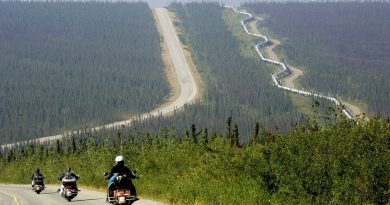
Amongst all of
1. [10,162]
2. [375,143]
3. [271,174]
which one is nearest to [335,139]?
[375,143]

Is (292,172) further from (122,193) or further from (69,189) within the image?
(69,189)

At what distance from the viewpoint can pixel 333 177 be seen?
2909cm

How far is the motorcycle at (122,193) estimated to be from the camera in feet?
94.7

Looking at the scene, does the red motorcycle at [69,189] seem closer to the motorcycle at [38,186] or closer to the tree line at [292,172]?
the tree line at [292,172]

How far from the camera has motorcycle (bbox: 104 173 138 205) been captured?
28.9 metres

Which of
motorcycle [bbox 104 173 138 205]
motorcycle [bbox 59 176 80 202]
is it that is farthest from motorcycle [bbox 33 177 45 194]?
motorcycle [bbox 104 173 138 205]

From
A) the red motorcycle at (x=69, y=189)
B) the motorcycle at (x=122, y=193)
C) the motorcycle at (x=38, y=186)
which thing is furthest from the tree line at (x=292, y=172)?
the motorcycle at (x=38, y=186)

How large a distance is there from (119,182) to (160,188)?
27.0ft

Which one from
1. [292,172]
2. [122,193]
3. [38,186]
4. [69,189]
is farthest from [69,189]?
[292,172]

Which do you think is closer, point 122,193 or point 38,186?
point 122,193

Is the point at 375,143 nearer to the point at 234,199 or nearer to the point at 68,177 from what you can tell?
the point at 234,199

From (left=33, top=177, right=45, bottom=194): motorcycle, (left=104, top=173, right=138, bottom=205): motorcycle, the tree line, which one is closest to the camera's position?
the tree line

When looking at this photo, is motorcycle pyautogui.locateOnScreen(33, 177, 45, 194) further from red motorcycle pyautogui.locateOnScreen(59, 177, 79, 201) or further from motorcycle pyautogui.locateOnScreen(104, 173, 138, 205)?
motorcycle pyautogui.locateOnScreen(104, 173, 138, 205)

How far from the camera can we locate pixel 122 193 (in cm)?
2900
